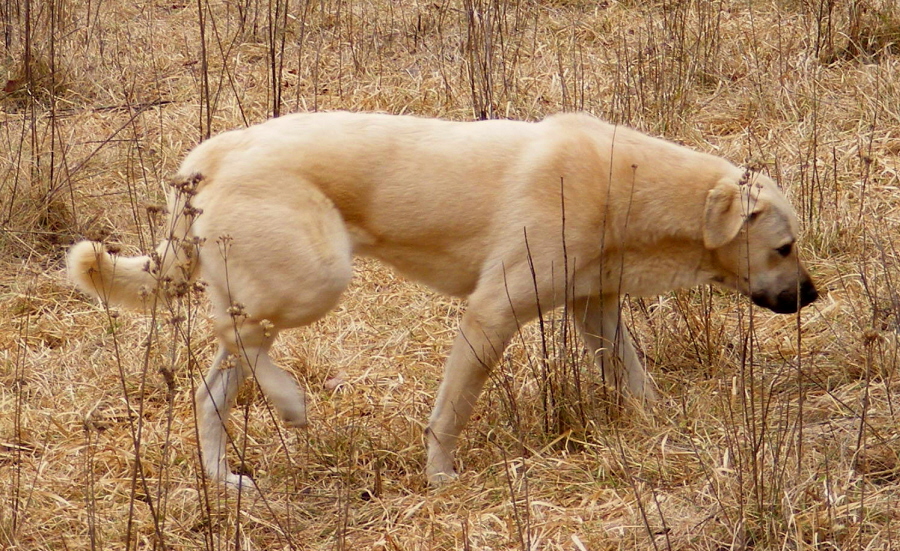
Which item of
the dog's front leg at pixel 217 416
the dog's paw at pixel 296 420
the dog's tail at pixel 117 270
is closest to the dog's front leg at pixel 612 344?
the dog's paw at pixel 296 420

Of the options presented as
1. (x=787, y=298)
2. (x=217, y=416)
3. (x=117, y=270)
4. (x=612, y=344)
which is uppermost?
(x=117, y=270)

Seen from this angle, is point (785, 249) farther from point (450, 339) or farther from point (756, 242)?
point (450, 339)

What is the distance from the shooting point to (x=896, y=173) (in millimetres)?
5598

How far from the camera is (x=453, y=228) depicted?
12.2 ft

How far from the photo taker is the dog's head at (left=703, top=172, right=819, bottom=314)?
3.72m

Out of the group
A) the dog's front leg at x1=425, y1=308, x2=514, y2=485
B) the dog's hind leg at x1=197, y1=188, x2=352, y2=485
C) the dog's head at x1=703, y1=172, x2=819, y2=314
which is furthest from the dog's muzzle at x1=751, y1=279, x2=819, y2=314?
the dog's hind leg at x1=197, y1=188, x2=352, y2=485

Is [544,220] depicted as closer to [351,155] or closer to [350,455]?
[351,155]

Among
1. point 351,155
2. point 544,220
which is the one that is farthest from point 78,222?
point 544,220

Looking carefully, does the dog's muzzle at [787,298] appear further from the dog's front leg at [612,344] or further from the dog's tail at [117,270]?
the dog's tail at [117,270]

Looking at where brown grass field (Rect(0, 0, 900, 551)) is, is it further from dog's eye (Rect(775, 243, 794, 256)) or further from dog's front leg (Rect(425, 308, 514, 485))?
dog's eye (Rect(775, 243, 794, 256))

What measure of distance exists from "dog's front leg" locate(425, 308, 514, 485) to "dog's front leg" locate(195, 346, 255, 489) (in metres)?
0.67

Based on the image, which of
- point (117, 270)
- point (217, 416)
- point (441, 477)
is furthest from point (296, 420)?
point (117, 270)

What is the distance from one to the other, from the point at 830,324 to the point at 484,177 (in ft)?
5.53

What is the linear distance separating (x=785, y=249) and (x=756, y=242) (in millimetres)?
118
